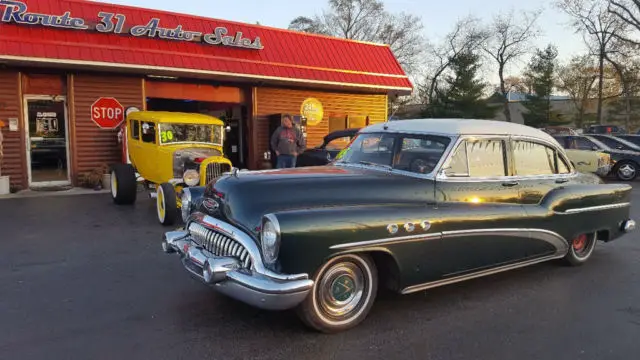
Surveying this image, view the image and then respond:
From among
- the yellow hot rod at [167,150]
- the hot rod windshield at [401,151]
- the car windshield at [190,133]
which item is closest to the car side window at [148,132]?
the yellow hot rod at [167,150]

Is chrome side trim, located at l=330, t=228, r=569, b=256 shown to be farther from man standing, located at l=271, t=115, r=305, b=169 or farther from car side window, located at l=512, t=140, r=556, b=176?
man standing, located at l=271, t=115, r=305, b=169

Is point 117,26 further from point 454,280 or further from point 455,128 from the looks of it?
point 454,280

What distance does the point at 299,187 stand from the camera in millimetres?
3734

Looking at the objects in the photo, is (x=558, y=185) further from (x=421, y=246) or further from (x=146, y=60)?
(x=146, y=60)

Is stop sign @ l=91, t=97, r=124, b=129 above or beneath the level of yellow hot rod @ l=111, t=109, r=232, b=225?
above

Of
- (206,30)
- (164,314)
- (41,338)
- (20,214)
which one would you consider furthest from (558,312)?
(206,30)

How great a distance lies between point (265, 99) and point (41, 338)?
12.1m

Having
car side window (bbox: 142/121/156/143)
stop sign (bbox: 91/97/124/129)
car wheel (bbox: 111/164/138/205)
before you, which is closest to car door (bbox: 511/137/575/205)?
car side window (bbox: 142/121/156/143)

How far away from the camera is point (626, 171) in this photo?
15.1m

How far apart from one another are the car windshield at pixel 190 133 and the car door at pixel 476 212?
6055 millimetres

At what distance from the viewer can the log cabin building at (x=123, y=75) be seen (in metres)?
11.1

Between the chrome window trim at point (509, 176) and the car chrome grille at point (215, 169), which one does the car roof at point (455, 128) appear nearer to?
the chrome window trim at point (509, 176)

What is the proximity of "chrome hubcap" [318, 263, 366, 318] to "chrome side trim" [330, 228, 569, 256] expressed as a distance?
22cm

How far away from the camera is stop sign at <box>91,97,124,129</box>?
12.3 meters
